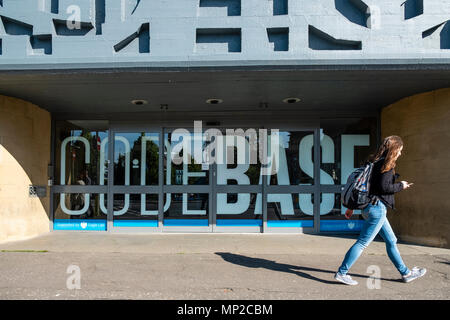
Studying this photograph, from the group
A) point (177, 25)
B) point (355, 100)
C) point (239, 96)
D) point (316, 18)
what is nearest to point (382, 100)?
point (355, 100)

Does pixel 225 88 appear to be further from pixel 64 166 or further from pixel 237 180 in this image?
pixel 64 166

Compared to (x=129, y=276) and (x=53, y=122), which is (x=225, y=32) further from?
(x=53, y=122)

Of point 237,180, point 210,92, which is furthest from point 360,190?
point 237,180

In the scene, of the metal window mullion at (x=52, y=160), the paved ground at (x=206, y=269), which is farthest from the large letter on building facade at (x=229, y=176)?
the metal window mullion at (x=52, y=160)

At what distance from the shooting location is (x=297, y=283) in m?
3.76

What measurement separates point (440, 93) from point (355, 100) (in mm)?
1511

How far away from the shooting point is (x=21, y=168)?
645 centimetres

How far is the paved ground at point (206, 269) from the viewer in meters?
3.48

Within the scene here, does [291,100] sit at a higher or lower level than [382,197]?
higher

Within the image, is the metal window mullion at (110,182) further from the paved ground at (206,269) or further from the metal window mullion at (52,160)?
the metal window mullion at (52,160)

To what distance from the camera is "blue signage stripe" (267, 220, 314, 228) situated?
23.3 ft

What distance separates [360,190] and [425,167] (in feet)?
10.9

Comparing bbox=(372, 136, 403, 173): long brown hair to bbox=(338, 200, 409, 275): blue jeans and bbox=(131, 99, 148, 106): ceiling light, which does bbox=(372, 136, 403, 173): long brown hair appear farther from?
bbox=(131, 99, 148, 106): ceiling light

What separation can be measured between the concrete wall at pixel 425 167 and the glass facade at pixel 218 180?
100 cm
